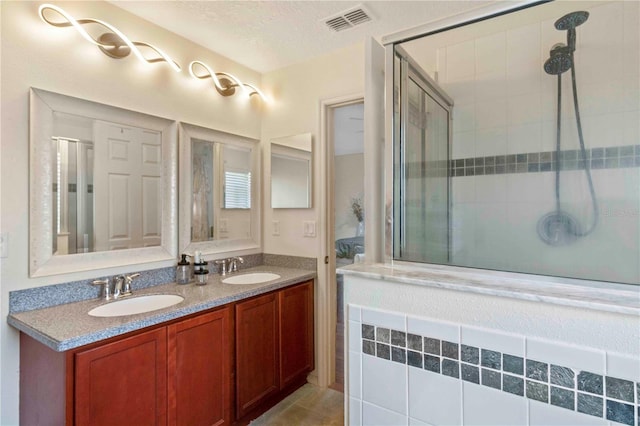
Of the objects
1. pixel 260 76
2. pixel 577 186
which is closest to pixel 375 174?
pixel 577 186

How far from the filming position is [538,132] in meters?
1.76

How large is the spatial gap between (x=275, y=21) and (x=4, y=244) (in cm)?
178

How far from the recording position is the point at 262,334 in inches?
80.0

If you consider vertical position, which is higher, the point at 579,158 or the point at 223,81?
the point at 223,81

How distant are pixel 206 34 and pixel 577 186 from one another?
88.2 inches

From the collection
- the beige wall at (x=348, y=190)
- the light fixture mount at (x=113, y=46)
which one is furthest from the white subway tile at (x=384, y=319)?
the beige wall at (x=348, y=190)

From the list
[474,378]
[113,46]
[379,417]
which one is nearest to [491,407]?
[474,378]

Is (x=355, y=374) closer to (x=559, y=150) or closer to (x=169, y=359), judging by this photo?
(x=169, y=359)

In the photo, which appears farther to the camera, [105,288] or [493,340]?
[105,288]

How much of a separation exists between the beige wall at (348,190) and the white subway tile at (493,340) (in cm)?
394

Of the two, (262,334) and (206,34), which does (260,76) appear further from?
(262,334)

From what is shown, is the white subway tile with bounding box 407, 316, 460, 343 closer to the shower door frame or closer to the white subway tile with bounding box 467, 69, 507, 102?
the shower door frame

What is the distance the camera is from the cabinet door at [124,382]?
1.25m

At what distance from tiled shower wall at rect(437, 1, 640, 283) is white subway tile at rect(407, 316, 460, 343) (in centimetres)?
44
